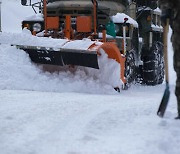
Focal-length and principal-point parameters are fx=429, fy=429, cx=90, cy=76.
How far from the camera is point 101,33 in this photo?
8.00 metres

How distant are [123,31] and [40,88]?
6.27 ft

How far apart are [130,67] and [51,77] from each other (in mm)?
1915

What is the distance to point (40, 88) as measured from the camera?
6.62 m

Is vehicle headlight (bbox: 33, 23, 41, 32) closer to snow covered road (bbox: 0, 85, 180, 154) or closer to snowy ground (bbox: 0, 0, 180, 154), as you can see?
snowy ground (bbox: 0, 0, 180, 154)

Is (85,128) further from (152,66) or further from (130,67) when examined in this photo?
(152,66)

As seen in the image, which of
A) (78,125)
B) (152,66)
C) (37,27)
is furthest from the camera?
(152,66)

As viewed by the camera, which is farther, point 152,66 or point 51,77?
point 152,66

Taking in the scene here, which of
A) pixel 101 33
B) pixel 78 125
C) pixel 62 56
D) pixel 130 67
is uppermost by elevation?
pixel 101 33

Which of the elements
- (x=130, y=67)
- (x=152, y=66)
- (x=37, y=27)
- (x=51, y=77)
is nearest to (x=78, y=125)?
(x=51, y=77)

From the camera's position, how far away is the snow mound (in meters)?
6.67

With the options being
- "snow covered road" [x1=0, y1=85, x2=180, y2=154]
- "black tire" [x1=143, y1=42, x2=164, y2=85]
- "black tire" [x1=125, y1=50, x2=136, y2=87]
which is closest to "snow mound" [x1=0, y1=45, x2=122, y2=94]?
"black tire" [x1=125, y1=50, x2=136, y2=87]

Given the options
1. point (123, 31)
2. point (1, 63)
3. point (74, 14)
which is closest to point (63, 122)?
point (1, 63)

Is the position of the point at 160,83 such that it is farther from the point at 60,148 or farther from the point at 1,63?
the point at 60,148

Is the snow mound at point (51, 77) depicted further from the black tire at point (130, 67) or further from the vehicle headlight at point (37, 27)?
the vehicle headlight at point (37, 27)
